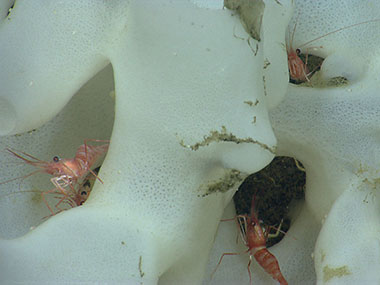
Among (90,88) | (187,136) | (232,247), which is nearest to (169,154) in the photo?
(187,136)

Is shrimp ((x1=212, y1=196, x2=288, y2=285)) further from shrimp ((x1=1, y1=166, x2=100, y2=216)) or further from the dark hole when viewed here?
shrimp ((x1=1, y1=166, x2=100, y2=216))

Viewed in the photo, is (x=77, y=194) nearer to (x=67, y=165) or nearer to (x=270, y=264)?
(x=67, y=165)

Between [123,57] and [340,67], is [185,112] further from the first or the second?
[340,67]

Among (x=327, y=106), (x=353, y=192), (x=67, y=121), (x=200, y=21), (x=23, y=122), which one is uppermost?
(x=200, y=21)

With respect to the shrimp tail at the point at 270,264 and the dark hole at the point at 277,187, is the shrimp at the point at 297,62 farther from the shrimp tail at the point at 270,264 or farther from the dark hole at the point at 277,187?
the shrimp tail at the point at 270,264

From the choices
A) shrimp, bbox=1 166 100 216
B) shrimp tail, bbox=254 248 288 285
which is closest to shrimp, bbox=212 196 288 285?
shrimp tail, bbox=254 248 288 285

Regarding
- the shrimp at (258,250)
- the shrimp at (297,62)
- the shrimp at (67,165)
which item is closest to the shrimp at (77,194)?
the shrimp at (67,165)
